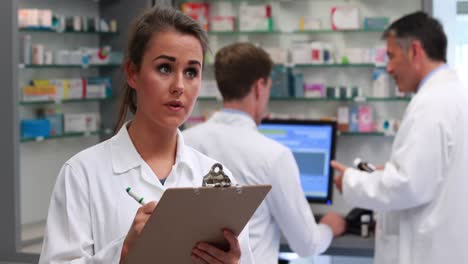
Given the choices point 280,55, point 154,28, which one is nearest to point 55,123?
point 280,55

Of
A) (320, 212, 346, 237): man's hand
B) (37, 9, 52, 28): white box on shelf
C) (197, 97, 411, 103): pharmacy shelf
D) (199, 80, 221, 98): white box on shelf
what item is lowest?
(320, 212, 346, 237): man's hand

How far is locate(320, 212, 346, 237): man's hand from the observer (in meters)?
4.09

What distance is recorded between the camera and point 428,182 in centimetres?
325

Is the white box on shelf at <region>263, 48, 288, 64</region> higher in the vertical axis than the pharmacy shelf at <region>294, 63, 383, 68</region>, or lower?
higher

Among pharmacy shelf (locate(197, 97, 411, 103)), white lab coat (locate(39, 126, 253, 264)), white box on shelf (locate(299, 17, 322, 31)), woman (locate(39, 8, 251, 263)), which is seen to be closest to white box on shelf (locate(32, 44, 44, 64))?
pharmacy shelf (locate(197, 97, 411, 103))

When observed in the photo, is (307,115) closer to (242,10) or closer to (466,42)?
(242,10)

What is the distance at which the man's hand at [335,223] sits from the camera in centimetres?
409

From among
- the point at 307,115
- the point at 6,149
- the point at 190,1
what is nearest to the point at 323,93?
the point at 307,115

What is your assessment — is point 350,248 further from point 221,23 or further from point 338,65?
point 221,23

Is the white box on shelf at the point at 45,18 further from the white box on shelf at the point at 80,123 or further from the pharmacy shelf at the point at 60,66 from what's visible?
the white box on shelf at the point at 80,123

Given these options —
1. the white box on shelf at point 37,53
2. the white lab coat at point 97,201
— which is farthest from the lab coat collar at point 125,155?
the white box on shelf at point 37,53

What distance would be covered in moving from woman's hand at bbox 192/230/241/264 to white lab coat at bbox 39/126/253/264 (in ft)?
0.60

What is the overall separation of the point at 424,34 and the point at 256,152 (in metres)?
1.03

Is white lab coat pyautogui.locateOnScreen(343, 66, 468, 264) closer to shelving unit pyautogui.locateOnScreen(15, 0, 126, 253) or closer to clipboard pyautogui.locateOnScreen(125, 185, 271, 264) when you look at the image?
clipboard pyautogui.locateOnScreen(125, 185, 271, 264)
